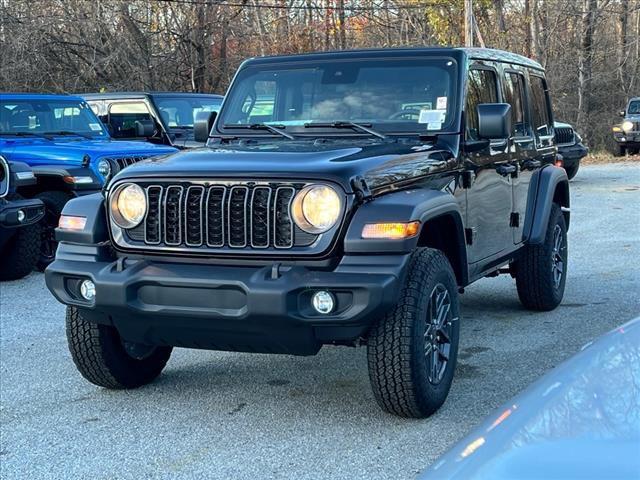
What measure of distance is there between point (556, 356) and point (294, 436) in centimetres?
202

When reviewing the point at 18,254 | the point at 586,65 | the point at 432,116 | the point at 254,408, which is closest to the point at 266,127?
the point at 432,116

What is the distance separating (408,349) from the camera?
4.23 m

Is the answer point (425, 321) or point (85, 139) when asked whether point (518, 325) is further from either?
point (85, 139)

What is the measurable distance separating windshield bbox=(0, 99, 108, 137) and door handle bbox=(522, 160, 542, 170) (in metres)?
Answer: 5.82

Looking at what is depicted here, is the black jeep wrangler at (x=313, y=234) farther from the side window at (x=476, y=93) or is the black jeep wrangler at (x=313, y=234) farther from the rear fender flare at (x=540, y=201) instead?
the rear fender flare at (x=540, y=201)

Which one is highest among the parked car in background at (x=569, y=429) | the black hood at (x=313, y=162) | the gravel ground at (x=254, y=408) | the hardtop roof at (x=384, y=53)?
the hardtop roof at (x=384, y=53)

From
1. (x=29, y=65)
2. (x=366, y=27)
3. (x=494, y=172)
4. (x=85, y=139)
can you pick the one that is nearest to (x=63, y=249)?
(x=494, y=172)

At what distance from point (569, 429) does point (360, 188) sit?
8.10 feet

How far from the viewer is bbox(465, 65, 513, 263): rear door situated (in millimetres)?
5441

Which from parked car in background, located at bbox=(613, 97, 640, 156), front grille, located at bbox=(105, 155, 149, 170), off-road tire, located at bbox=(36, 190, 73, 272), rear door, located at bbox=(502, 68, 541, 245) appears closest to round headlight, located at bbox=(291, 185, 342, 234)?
rear door, located at bbox=(502, 68, 541, 245)

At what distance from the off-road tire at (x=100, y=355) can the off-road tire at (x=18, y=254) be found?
4.25m

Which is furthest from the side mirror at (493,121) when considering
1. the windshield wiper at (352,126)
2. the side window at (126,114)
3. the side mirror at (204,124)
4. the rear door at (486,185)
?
the side window at (126,114)

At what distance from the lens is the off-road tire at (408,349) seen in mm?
4246

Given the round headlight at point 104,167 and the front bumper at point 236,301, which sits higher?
the round headlight at point 104,167
